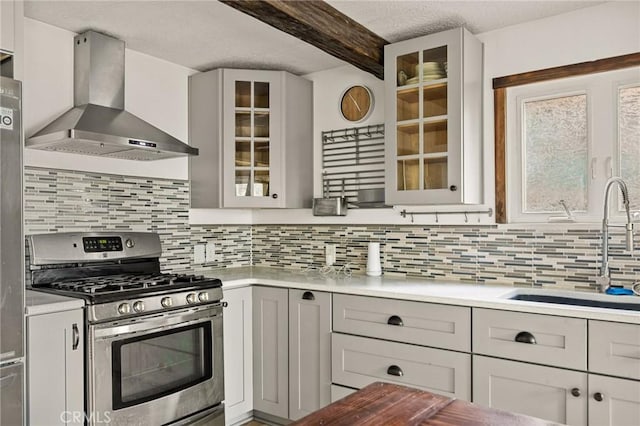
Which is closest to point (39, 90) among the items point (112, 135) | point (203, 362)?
point (112, 135)

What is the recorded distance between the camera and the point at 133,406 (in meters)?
2.33

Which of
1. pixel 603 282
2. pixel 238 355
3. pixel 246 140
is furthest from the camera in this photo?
pixel 246 140

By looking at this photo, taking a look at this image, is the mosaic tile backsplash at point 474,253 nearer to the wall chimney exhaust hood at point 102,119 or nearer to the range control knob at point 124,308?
the wall chimney exhaust hood at point 102,119

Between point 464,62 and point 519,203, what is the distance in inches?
32.8

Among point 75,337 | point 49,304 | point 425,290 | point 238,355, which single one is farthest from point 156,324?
point 425,290

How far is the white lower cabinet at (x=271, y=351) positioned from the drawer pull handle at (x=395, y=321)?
679 mm

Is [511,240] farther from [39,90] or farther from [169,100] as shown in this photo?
[39,90]

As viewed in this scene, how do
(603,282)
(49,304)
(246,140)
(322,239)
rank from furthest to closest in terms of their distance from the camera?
(322,239) < (246,140) < (603,282) < (49,304)

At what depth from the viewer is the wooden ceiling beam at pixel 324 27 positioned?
2172 millimetres

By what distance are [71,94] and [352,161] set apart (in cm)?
175

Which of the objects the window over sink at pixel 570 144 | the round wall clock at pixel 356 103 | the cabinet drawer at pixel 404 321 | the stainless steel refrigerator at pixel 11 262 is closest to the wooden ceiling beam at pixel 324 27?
the round wall clock at pixel 356 103

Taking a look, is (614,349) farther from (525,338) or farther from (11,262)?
(11,262)

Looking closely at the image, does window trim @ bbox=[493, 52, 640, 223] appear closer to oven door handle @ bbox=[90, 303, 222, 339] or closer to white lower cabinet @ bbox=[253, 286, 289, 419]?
white lower cabinet @ bbox=[253, 286, 289, 419]

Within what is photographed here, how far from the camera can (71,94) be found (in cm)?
281
